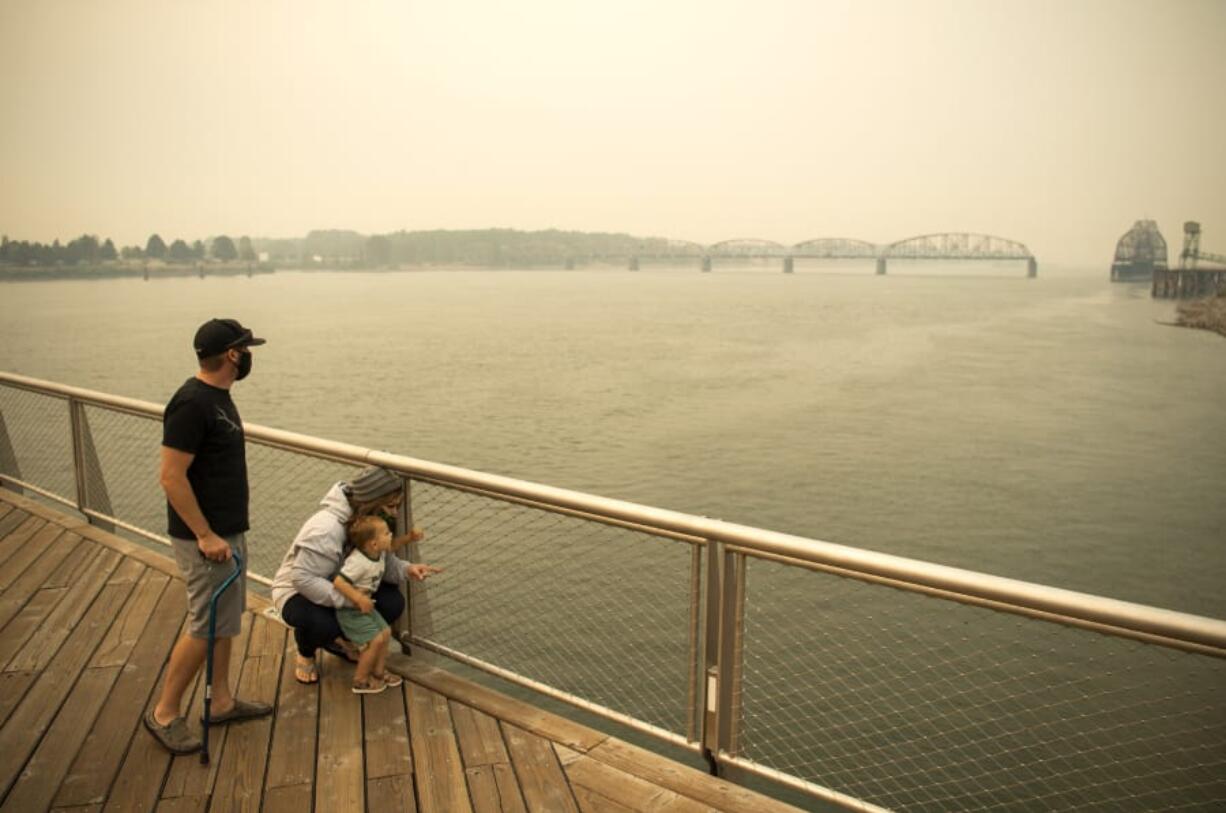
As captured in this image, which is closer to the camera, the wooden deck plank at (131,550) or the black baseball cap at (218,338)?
the black baseball cap at (218,338)

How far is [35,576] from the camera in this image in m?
5.76

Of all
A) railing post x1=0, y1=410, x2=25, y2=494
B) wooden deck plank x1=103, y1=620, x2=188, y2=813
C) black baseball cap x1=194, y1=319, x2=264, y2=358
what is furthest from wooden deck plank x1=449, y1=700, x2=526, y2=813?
railing post x1=0, y1=410, x2=25, y2=494

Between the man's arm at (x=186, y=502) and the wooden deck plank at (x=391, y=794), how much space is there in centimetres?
112

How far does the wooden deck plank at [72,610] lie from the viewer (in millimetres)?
4598

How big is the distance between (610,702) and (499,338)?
5295cm

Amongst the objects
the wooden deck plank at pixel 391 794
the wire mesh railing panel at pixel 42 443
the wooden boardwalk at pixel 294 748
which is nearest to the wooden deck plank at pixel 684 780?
the wooden boardwalk at pixel 294 748

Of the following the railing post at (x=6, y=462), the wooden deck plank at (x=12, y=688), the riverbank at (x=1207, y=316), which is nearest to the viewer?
the wooden deck plank at (x=12, y=688)

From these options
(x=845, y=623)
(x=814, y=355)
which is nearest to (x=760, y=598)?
(x=845, y=623)

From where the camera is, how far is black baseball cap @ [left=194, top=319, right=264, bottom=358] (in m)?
3.53

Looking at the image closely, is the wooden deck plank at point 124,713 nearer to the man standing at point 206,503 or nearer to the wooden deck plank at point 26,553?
the man standing at point 206,503

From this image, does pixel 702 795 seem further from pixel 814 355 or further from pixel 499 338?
pixel 499 338

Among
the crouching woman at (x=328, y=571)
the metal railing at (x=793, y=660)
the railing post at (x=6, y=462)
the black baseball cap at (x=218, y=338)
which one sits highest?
the black baseball cap at (x=218, y=338)

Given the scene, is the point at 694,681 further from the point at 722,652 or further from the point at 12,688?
the point at 12,688

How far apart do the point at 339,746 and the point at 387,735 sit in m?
0.20
